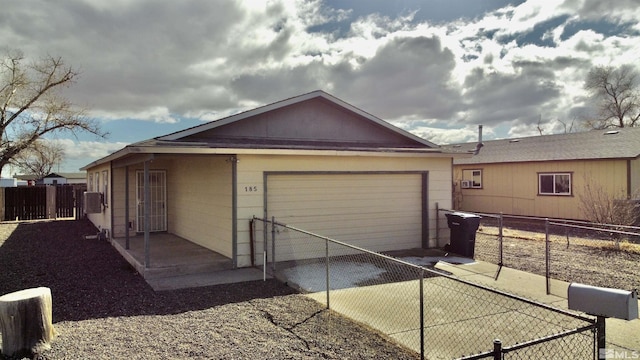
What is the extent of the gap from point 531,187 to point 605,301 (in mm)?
17975

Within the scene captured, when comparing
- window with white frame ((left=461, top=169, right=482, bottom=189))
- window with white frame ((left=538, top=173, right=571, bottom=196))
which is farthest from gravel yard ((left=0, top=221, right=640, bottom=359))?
window with white frame ((left=461, top=169, right=482, bottom=189))

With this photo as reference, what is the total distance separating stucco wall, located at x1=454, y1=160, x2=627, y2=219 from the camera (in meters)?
16.4

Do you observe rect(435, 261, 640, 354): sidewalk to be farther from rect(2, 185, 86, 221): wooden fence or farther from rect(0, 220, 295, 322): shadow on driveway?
rect(2, 185, 86, 221): wooden fence

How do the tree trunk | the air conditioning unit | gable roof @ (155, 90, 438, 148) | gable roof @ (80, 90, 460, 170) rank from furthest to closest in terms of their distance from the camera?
the air conditioning unit → gable roof @ (155, 90, 438, 148) → gable roof @ (80, 90, 460, 170) → the tree trunk

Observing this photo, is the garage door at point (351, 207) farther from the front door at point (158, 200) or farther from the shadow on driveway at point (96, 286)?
the front door at point (158, 200)

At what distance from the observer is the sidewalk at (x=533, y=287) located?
491 cm

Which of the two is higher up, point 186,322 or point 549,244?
point 549,244

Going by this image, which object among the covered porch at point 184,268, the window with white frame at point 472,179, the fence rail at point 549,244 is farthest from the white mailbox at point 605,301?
the window with white frame at point 472,179

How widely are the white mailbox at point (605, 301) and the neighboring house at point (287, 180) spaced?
654 cm

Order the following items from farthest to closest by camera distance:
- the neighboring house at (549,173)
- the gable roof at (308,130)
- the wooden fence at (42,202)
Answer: the wooden fence at (42,202)
the neighboring house at (549,173)
the gable roof at (308,130)

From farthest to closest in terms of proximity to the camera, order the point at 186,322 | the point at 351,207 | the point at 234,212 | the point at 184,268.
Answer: the point at 351,207 < the point at 234,212 < the point at 184,268 < the point at 186,322

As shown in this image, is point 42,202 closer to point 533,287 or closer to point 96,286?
point 96,286

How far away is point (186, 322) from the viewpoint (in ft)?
17.9

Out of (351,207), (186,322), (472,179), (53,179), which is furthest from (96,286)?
(53,179)
